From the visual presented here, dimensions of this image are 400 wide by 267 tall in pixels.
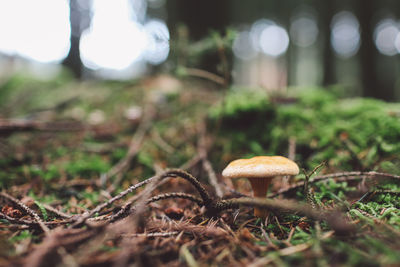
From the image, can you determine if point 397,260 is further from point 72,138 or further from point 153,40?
point 72,138

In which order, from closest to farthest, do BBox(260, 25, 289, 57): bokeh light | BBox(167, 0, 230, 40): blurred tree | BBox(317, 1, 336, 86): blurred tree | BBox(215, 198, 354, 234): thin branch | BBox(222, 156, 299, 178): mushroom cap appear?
1. BBox(215, 198, 354, 234): thin branch
2. BBox(222, 156, 299, 178): mushroom cap
3. BBox(167, 0, 230, 40): blurred tree
4. BBox(317, 1, 336, 86): blurred tree
5. BBox(260, 25, 289, 57): bokeh light

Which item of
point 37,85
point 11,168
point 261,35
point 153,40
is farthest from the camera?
point 261,35

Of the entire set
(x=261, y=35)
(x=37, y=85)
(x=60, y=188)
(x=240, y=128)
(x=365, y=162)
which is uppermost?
(x=261, y=35)

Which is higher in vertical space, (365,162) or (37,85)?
(37,85)

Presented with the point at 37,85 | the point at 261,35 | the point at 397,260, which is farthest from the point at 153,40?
the point at 261,35

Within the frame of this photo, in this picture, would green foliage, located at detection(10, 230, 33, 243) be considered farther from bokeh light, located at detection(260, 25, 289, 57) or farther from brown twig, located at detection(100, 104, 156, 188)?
bokeh light, located at detection(260, 25, 289, 57)

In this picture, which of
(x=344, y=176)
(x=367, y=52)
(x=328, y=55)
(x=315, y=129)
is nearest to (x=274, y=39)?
(x=328, y=55)

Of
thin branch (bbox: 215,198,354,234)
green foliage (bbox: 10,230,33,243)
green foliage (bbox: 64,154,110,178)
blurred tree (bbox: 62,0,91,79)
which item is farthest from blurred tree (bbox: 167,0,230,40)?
blurred tree (bbox: 62,0,91,79)
